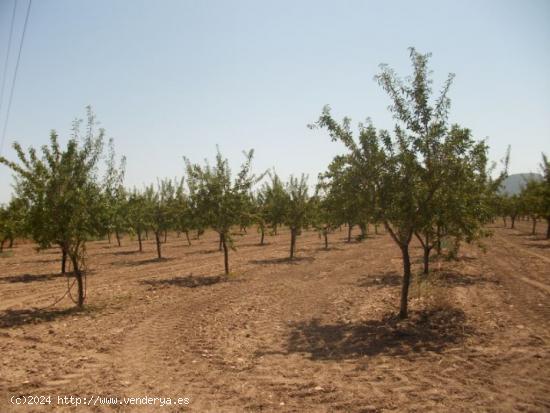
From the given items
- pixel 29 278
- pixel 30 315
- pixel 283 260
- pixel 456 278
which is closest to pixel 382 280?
pixel 456 278

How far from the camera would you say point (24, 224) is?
13773 mm

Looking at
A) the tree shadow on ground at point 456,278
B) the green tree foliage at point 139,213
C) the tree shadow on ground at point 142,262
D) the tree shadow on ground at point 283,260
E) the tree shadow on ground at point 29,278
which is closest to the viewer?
the tree shadow on ground at point 456,278

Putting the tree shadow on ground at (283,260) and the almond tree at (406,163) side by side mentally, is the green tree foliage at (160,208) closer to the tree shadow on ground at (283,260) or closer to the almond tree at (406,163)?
the tree shadow on ground at (283,260)

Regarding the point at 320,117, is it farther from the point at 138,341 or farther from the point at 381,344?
the point at 138,341

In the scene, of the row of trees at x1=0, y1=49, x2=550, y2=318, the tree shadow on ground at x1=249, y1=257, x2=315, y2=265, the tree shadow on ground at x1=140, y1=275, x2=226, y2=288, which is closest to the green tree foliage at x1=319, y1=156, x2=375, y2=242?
the row of trees at x1=0, y1=49, x2=550, y2=318

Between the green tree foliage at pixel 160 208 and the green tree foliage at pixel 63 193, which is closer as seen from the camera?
the green tree foliage at pixel 63 193

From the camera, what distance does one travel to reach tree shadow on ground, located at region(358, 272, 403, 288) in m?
16.0

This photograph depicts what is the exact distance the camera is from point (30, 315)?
1228cm

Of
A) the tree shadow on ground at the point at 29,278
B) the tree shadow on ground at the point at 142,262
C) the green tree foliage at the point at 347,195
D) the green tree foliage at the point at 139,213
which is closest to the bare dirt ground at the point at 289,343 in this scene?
the tree shadow on ground at the point at 29,278

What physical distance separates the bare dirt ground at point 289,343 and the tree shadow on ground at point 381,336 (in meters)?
0.05

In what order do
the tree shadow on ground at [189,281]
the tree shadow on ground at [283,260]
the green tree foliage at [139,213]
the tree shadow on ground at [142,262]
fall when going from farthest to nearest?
the green tree foliage at [139,213], the tree shadow on ground at [142,262], the tree shadow on ground at [283,260], the tree shadow on ground at [189,281]

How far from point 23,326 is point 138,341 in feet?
13.0

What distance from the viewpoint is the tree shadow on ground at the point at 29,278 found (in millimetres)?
19014

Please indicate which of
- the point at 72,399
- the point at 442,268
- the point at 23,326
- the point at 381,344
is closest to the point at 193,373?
the point at 72,399
